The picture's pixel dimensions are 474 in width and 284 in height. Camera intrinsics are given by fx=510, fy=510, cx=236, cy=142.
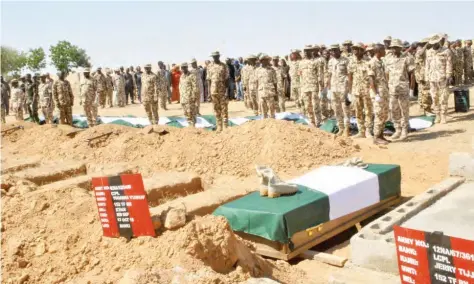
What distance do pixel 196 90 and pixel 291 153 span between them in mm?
4413

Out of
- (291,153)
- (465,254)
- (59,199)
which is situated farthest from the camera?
(291,153)

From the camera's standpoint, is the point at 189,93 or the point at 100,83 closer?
the point at 189,93

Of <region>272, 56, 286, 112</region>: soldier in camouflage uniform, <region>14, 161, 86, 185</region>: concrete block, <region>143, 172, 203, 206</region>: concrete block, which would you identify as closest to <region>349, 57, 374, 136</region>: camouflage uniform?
<region>143, 172, 203, 206</region>: concrete block

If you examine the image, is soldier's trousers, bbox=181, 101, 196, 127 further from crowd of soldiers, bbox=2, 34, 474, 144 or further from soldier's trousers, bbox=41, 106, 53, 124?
soldier's trousers, bbox=41, 106, 53, 124

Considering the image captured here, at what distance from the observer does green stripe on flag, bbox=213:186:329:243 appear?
192 inches

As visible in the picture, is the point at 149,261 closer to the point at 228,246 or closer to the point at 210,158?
the point at 228,246

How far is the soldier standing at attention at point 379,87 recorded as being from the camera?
920cm

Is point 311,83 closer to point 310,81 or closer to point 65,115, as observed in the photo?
point 310,81

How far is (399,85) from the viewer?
A: 9.43m

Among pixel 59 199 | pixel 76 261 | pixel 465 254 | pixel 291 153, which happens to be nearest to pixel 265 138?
pixel 291 153

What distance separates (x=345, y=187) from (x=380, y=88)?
4.24 metres

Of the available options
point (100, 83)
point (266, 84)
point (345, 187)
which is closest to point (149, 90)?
point (266, 84)

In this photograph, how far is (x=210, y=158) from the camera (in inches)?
344

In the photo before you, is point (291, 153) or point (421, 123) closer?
point (291, 153)
